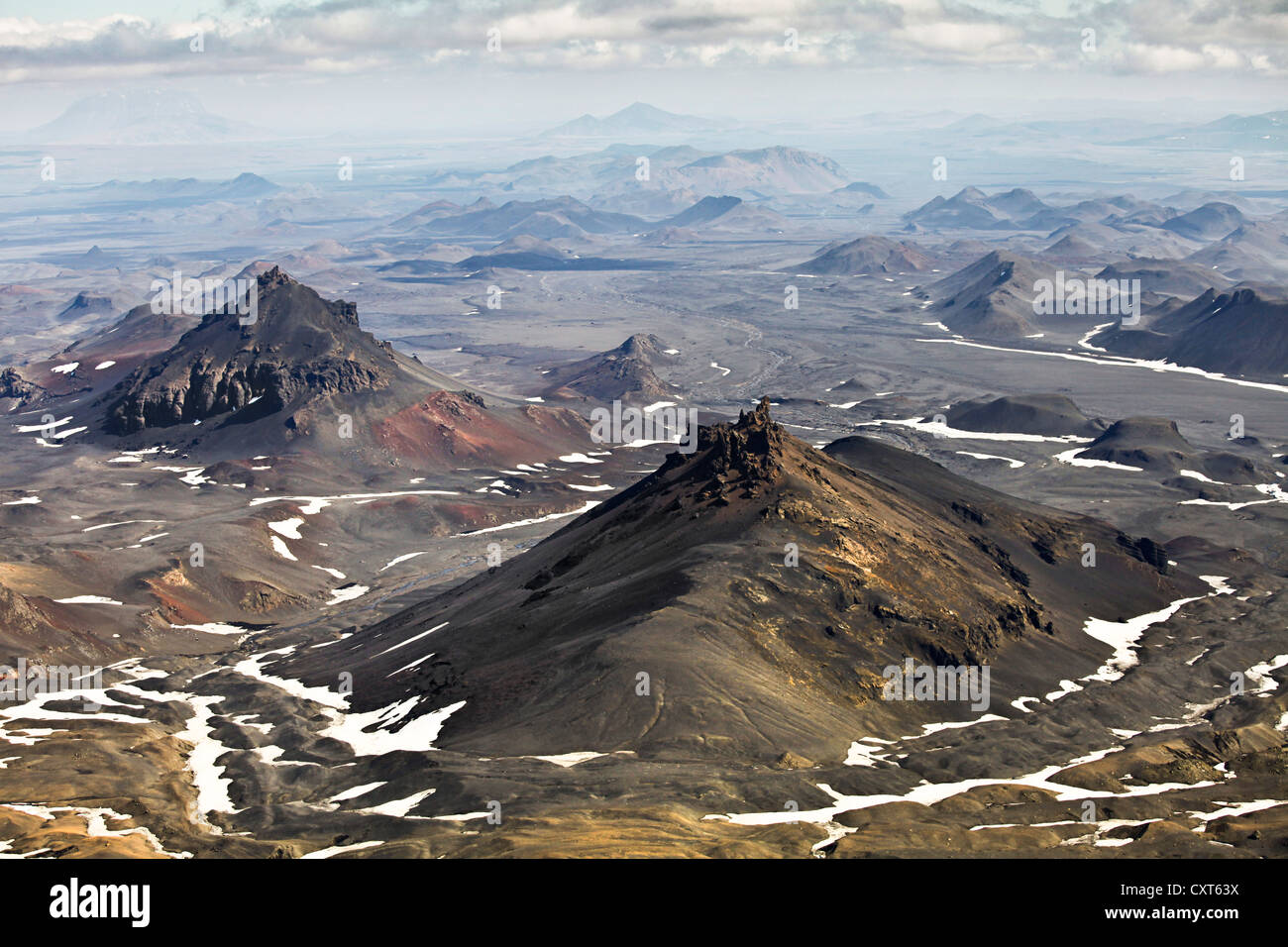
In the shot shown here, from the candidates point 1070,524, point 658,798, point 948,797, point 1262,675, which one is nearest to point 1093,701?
point 1262,675

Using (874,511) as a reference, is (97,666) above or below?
below
